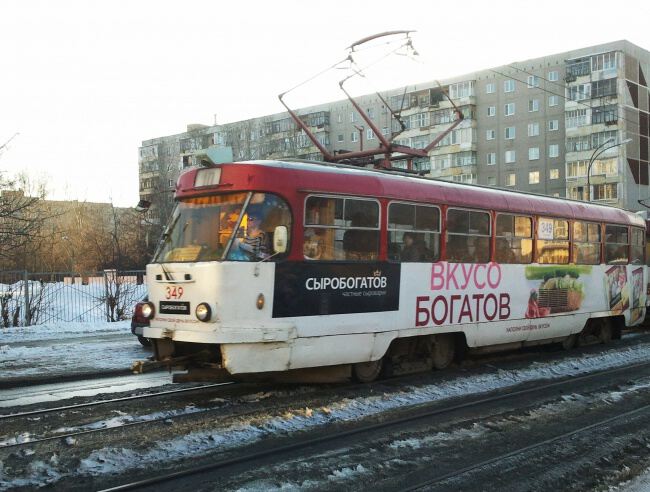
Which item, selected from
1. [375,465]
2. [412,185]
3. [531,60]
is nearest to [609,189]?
[531,60]

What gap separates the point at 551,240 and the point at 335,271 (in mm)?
5476

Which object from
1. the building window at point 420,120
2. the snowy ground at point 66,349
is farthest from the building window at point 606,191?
the snowy ground at point 66,349

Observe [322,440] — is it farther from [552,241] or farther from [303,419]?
[552,241]

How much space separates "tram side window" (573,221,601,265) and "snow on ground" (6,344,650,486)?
85.1 inches

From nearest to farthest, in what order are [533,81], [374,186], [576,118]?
[374,186], [576,118], [533,81]

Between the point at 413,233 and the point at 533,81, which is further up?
the point at 533,81

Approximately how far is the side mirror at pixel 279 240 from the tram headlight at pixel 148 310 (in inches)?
73.9

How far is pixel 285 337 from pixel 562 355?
6.90m

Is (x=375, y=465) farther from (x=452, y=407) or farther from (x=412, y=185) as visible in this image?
(x=412, y=185)

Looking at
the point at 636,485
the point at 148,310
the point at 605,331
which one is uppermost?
the point at 148,310

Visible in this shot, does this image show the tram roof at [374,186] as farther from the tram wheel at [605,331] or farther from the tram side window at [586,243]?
the tram wheel at [605,331]

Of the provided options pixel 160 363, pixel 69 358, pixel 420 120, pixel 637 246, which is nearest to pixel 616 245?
pixel 637 246

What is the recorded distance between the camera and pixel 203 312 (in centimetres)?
747

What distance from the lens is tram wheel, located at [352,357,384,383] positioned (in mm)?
8836
